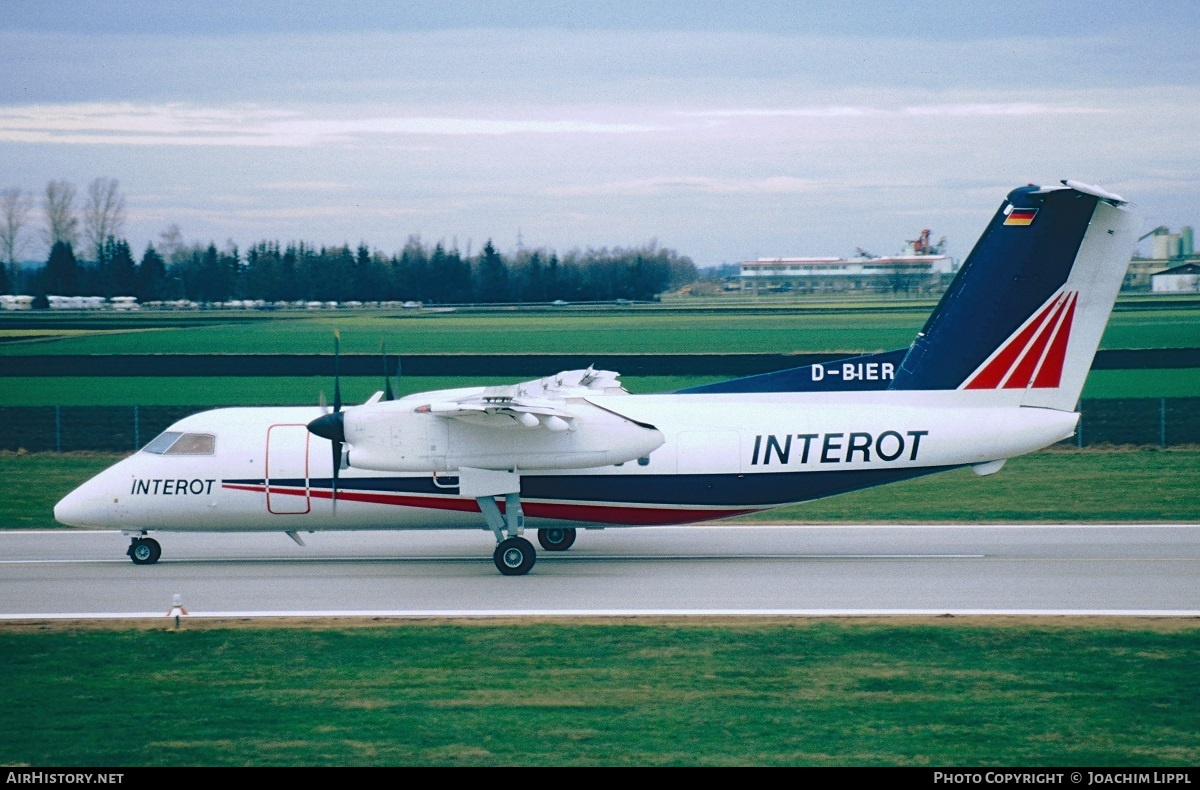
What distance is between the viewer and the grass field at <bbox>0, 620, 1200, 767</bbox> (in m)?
11.1

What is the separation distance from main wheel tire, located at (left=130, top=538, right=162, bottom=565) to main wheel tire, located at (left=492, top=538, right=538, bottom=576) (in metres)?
6.19

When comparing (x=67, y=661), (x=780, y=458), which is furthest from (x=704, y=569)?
(x=67, y=661)

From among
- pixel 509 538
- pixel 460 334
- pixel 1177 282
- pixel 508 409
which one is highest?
pixel 1177 282

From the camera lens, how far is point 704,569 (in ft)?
64.8

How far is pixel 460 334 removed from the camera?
59.2 metres

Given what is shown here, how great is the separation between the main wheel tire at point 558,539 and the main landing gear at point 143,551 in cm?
668

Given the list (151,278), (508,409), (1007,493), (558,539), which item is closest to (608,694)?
(508,409)

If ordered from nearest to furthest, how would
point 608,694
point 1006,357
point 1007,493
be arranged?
point 608,694 → point 1006,357 → point 1007,493

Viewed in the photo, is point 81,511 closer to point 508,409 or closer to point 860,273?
point 508,409

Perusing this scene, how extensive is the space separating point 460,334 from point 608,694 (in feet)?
154

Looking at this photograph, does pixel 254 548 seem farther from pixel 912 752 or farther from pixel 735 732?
pixel 912 752

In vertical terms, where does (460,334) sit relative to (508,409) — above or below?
above

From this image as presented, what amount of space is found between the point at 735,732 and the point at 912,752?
1.68 meters

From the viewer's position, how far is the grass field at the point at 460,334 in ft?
188
